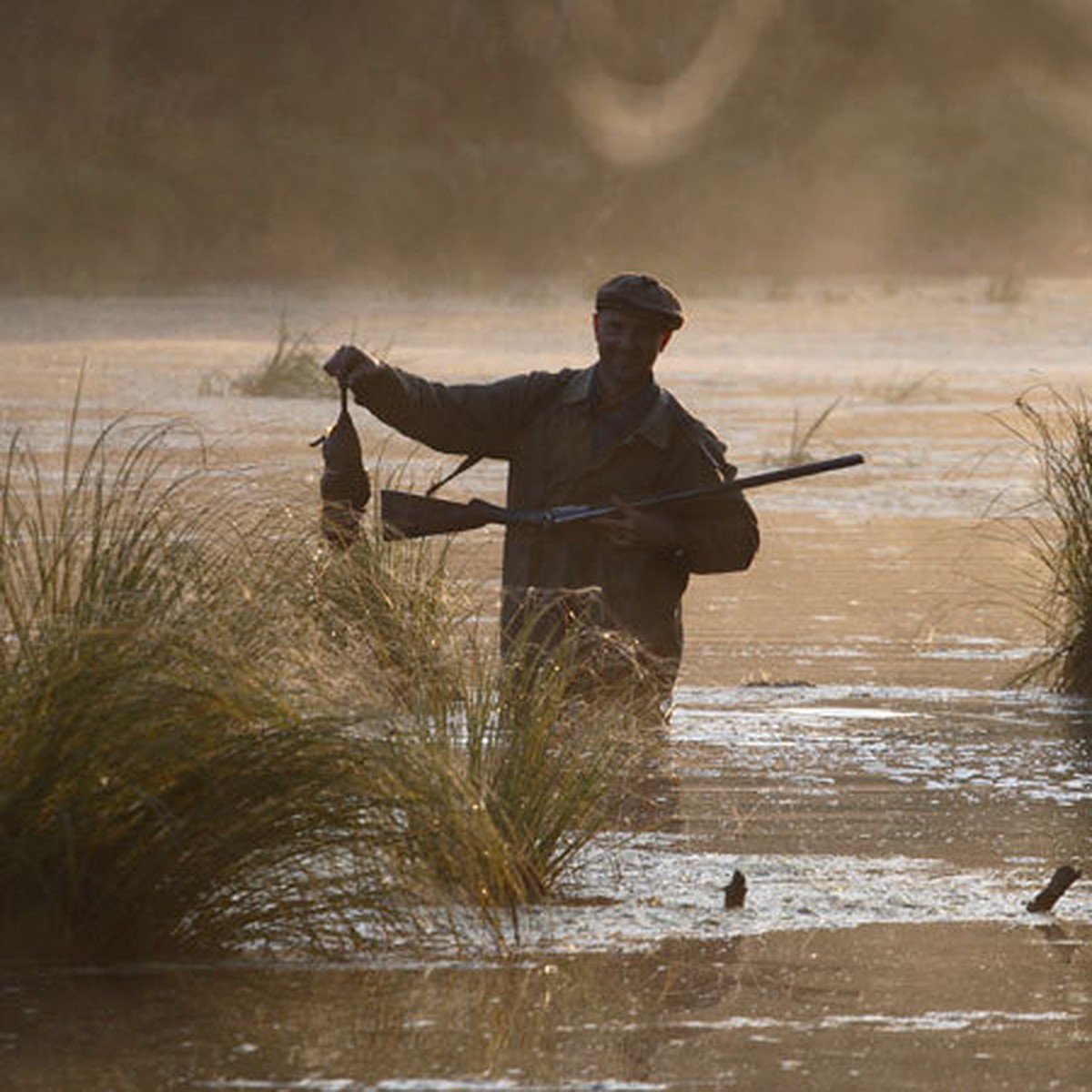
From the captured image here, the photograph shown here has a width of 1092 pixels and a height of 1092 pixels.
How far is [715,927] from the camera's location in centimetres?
579

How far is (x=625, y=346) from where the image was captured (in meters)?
7.39

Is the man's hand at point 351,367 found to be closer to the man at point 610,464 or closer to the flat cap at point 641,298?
the man at point 610,464

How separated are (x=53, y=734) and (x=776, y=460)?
12077mm

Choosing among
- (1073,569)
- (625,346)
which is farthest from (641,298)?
(1073,569)

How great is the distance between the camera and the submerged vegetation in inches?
209

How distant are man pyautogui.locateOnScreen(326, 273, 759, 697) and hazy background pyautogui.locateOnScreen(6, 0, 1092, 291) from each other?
25.6m

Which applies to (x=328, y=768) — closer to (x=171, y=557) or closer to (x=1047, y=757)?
(x=171, y=557)

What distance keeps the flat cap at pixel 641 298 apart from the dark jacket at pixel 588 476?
18 centimetres

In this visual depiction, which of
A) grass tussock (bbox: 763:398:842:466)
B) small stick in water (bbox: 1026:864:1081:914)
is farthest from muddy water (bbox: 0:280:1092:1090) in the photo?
grass tussock (bbox: 763:398:842:466)

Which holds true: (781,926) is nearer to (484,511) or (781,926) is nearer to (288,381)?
(484,511)

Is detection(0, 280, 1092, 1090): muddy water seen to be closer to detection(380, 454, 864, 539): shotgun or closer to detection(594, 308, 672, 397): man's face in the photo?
detection(380, 454, 864, 539): shotgun

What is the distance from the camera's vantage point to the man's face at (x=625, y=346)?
737cm

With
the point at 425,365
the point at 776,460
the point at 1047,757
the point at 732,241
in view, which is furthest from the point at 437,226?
the point at 1047,757

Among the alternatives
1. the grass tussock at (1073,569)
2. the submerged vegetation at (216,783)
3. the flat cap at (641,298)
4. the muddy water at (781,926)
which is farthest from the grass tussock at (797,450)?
the submerged vegetation at (216,783)
